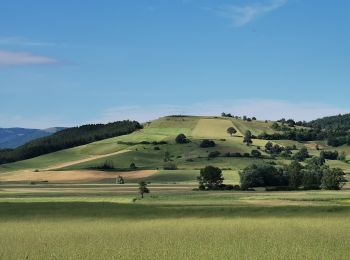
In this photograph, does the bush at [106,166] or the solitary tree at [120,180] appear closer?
the solitary tree at [120,180]

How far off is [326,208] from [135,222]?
67.5ft

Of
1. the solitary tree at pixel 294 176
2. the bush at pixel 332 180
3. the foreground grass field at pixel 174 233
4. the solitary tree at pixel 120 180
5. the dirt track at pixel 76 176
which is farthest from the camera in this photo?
the dirt track at pixel 76 176

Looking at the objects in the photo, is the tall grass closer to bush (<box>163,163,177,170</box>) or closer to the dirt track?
the dirt track

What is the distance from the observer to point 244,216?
5566 centimetres

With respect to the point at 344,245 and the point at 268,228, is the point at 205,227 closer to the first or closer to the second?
the point at 268,228

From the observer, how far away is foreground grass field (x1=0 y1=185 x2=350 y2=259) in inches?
1223

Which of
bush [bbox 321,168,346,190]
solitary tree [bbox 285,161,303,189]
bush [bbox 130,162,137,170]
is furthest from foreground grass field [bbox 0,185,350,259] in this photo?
bush [bbox 130,162,137,170]

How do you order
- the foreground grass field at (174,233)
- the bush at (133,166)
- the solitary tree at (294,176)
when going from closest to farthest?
the foreground grass field at (174,233) < the solitary tree at (294,176) < the bush at (133,166)

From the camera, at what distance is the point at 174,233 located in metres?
40.8

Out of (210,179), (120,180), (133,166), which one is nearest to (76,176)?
(120,180)

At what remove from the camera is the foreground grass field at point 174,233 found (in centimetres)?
3106

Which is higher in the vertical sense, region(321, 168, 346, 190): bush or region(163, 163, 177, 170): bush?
region(163, 163, 177, 170): bush

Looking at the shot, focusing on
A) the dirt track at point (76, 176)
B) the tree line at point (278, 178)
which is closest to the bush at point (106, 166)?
the dirt track at point (76, 176)

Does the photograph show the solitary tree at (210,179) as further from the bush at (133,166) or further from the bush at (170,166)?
the bush at (133,166)
